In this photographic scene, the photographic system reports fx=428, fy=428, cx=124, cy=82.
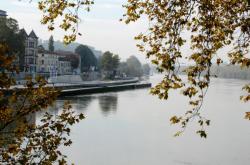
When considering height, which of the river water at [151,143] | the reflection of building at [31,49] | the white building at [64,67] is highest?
the reflection of building at [31,49]

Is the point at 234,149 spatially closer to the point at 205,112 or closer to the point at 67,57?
the point at 205,112

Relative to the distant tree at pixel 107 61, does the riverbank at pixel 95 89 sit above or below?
below

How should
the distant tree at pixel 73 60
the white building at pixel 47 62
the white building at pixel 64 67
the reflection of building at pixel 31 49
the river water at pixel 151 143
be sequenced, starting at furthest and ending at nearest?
the distant tree at pixel 73 60 → the white building at pixel 64 67 → the white building at pixel 47 62 → the reflection of building at pixel 31 49 → the river water at pixel 151 143

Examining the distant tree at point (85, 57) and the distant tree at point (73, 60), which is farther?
the distant tree at point (85, 57)

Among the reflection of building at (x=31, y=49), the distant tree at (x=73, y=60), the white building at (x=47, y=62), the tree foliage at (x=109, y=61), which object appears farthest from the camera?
the tree foliage at (x=109, y=61)

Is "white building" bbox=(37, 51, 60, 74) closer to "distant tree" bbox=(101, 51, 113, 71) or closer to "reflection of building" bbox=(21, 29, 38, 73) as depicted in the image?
"reflection of building" bbox=(21, 29, 38, 73)

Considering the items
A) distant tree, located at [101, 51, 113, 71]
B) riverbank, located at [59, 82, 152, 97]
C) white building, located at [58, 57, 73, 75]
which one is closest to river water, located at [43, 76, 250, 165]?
riverbank, located at [59, 82, 152, 97]

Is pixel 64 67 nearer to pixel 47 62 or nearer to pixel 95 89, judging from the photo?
pixel 47 62

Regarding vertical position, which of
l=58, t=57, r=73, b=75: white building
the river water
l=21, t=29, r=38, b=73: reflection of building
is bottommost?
the river water

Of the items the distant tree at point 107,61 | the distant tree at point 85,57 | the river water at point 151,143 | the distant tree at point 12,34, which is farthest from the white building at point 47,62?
the river water at point 151,143

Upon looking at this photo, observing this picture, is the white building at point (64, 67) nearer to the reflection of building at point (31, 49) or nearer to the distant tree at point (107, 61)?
the distant tree at point (107, 61)

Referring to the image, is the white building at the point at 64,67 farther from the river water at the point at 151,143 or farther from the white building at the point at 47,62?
the river water at the point at 151,143

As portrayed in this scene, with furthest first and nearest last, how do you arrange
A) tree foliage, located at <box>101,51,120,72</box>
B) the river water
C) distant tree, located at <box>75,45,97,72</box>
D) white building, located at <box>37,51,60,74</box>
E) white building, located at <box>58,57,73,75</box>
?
tree foliage, located at <box>101,51,120,72</box> → distant tree, located at <box>75,45,97,72</box> → white building, located at <box>58,57,73,75</box> → white building, located at <box>37,51,60,74</box> → the river water

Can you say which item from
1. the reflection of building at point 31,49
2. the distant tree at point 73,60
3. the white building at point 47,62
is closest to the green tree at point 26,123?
the reflection of building at point 31,49
